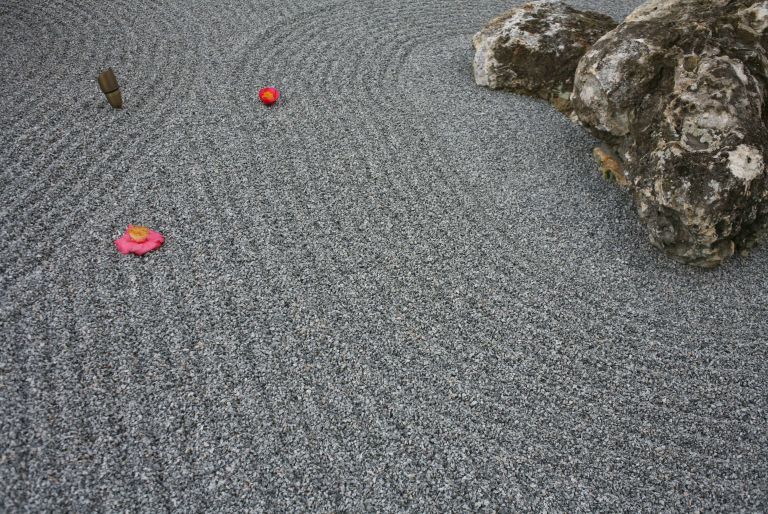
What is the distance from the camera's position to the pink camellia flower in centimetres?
271

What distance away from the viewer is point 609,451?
2.11m

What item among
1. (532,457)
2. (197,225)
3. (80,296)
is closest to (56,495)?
(80,296)

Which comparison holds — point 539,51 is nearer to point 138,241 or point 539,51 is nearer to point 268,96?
point 268,96

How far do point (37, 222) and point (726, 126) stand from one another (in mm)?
4119

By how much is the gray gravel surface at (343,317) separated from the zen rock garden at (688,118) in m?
0.23

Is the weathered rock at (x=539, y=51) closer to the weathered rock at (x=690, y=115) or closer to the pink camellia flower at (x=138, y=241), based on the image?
the weathered rock at (x=690, y=115)

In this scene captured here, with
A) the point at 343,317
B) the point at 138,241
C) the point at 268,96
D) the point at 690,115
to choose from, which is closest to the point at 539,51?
the point at 690,115

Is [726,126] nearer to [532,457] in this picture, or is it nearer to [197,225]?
[532,457]


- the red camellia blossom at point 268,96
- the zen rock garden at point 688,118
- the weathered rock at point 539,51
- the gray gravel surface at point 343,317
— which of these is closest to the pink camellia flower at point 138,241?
the gray gravel surface at point 343,317

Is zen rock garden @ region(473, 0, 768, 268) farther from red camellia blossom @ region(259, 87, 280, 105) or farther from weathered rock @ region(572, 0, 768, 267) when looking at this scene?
red camellia blossom @ region(259, 87, 280, 105)

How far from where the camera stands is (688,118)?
300cm

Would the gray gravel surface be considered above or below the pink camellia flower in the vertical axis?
below

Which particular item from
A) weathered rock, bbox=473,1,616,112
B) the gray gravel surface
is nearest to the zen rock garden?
the gray gravel surface

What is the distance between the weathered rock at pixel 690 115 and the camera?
9.20ft
